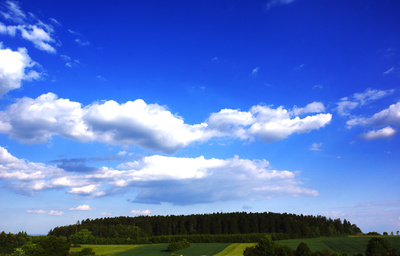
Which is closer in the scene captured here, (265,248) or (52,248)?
(265,248)

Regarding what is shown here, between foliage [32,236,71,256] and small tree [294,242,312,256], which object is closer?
small tree [294,242,312,256]

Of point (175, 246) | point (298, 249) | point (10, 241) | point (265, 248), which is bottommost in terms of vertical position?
point (10, 241)

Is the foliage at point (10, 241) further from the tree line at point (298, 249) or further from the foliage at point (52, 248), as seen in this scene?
the tree line at point (298, 249)

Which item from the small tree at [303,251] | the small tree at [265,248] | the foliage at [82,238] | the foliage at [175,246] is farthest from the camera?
the foliage at [82,238]

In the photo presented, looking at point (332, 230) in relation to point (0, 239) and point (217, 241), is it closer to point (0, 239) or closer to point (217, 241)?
point (217, 241)

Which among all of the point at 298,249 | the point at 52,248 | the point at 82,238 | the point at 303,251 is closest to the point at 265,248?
the point at 298,249

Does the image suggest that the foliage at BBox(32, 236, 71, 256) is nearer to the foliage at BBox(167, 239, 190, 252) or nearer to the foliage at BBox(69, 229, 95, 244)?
the foliage at BBox(167, 239, 190, 252)

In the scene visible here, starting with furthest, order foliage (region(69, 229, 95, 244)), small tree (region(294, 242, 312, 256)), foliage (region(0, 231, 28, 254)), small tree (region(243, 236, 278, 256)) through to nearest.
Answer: foliage (region(69, 229, 95, 244))
foliage (region(0, 231, 28, 254))
small tree (region(243, 236, 278, 256))
small tree (region(294, 242, 312, 256))

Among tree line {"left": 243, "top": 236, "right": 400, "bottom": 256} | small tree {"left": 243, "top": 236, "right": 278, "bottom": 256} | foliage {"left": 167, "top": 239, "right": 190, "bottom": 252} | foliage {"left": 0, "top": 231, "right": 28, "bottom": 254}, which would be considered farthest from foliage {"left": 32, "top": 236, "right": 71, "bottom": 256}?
foliage {"left": 0, "top": 231, "right": 28, "bottom": 254}

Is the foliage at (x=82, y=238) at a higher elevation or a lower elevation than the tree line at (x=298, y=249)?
lower

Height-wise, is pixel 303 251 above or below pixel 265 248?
below

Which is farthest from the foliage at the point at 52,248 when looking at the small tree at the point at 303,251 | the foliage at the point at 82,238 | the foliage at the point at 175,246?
the foliage at the point at 82,238

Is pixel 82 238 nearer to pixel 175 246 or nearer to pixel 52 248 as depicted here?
pixel 175 246

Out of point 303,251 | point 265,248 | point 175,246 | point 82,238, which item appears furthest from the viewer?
point 82,238
